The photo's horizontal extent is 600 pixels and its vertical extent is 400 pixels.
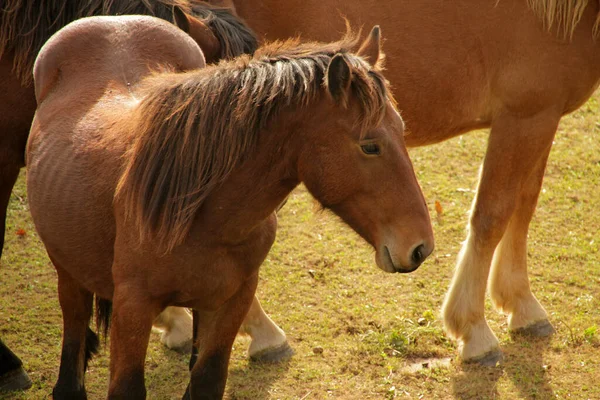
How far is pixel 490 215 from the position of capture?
4.36 metres

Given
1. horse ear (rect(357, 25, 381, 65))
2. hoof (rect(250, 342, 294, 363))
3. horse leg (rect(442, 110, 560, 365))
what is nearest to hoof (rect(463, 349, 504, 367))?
horse leg (rect(442, 110, 560, 365))

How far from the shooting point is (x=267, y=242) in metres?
3.07

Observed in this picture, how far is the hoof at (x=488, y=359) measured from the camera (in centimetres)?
436

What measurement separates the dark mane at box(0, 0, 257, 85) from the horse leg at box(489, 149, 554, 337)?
1.92 m

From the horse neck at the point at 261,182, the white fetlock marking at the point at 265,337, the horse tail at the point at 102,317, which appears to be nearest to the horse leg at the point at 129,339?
the horse neck at the point at 261,182

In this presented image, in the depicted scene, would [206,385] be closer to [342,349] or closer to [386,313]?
[342,349]

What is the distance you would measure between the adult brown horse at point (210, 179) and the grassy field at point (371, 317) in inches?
12.3

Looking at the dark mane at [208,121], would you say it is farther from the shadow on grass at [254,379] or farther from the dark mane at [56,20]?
the shadow on grass at [254,379]

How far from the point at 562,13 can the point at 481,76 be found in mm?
525

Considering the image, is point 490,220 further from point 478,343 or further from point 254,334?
point 254,334

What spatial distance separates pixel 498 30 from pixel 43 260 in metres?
3.30

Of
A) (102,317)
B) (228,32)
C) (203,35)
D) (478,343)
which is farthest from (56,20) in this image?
(478,343)

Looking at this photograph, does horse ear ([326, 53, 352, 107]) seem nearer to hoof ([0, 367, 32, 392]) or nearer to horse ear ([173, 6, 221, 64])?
horse ear ([173, 6, 221, 64])

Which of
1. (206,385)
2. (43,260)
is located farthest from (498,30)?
(43,260)
